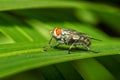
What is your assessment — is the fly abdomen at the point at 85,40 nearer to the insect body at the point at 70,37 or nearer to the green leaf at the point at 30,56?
the insect body at the point at 70,37

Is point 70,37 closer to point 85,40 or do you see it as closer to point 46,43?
point 85,40

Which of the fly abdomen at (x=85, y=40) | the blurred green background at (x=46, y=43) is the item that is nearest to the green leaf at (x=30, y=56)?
the blurred green background at (x=46, y=43)

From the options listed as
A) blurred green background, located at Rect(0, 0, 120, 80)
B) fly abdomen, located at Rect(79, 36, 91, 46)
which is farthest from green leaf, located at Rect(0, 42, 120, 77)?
fly abdomen, located at Rect(79, 36, 91, 46)

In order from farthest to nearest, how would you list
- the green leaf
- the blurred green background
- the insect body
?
1. the insect body
2. the blurred green background
3. the green leaf

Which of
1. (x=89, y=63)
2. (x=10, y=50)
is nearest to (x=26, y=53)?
(x=10, y=50)

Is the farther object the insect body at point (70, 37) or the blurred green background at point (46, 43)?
the insect body at point (70, 37)

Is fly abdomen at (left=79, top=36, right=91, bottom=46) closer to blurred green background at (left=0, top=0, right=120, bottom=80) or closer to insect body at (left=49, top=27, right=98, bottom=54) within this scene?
insect body at (left=49, top=27, right=98, bottom=54)
